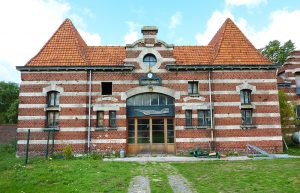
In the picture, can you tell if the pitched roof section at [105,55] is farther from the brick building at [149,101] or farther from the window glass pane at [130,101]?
the window glass pane at [130,101]

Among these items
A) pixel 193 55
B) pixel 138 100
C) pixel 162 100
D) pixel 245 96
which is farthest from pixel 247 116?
pixel 138 100

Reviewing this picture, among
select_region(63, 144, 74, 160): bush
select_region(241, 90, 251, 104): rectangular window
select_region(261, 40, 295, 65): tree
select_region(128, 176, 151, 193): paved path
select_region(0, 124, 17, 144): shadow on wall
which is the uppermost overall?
select_region(261, 40, 295, 65): tree

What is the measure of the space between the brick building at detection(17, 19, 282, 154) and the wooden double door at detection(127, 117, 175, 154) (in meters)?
0.07

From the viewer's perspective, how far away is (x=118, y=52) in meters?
22.1

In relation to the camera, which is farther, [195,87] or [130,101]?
[195,87]

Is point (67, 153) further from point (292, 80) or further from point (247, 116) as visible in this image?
point (292, 80)

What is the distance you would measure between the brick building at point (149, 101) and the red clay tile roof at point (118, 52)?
117 millimetres

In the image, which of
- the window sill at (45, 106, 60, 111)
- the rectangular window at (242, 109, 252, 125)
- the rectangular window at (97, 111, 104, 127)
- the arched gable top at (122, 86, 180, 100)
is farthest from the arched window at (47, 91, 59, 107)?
the rectangular window at (242, 109, 252, 125)

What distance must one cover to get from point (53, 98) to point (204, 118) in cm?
1084

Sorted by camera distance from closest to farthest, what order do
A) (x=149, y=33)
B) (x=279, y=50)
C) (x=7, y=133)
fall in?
(x=149, y=33) → (x=7, y=133) → (x=279, y=50)

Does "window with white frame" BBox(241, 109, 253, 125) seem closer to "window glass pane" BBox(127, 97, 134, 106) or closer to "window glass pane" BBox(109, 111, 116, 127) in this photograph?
"window glass pane" BBox(127, 97, 134, 106)

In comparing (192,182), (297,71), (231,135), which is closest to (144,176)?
(192,182)

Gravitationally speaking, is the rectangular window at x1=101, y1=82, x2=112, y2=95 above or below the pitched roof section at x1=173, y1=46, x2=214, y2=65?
below

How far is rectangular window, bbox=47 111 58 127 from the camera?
64.9ft
